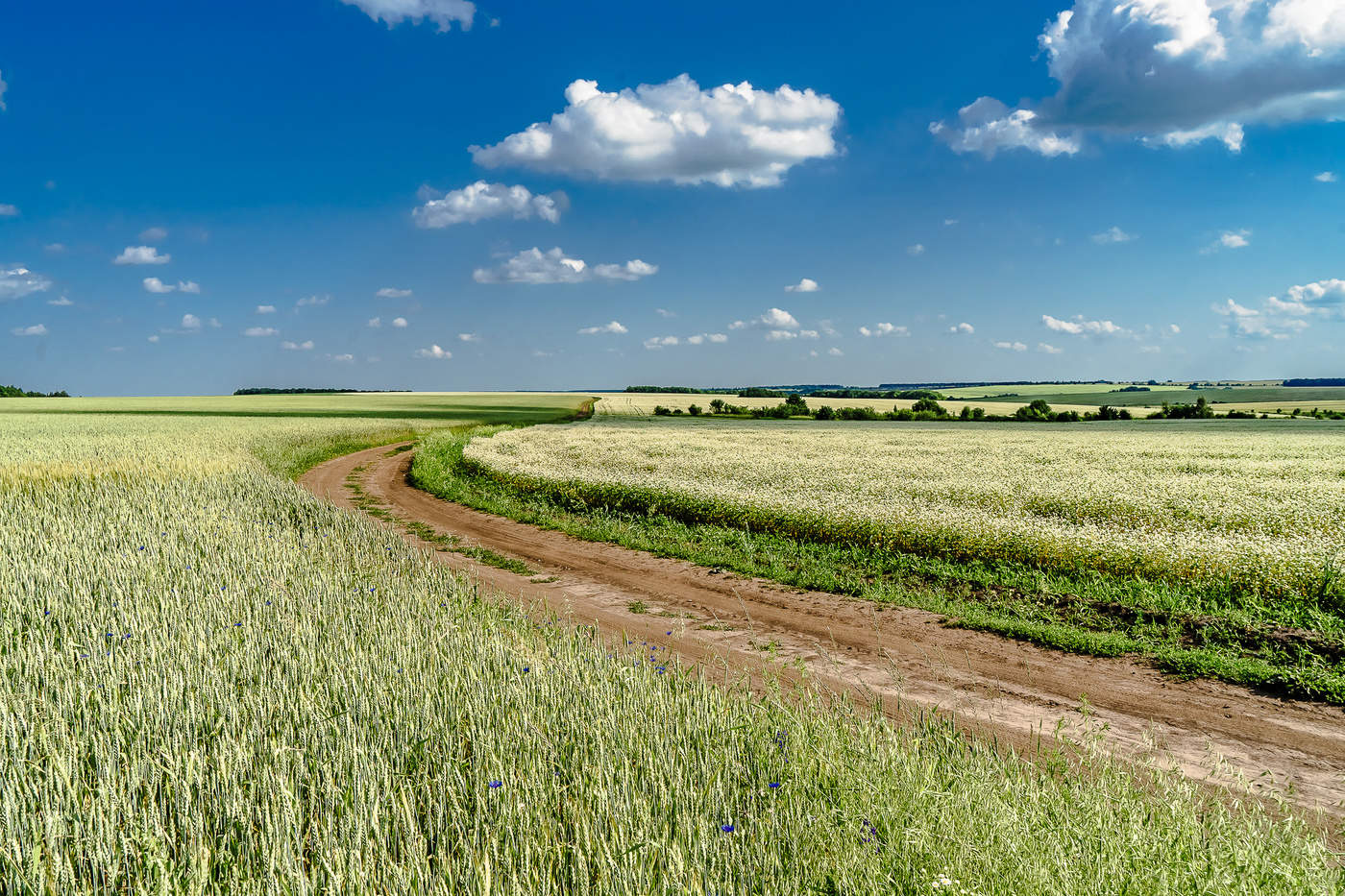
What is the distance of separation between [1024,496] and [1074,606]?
27.0 ft

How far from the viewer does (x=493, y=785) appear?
3.86m

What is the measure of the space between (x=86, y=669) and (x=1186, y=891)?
784 centimetres

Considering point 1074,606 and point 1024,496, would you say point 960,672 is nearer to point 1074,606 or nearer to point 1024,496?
point 1074,606

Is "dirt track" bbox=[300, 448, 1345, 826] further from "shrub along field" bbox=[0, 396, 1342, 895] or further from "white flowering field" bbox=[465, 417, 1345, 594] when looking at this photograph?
"white flowering field" bbox=[465, 417, 1345, 594]

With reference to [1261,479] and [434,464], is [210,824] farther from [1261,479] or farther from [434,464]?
[1261,479]

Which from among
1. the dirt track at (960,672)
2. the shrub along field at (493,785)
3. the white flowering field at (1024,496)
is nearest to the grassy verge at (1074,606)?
the dirt track at (960,672)

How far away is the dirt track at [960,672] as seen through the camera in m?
6.05

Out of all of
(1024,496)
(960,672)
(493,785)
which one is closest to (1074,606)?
(960,672)

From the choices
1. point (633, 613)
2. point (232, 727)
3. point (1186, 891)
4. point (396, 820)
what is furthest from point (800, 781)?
point (633, 613)

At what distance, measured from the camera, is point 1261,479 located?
21.4 m

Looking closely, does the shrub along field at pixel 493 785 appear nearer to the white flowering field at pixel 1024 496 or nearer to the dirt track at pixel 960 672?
the dirt track at pixel 960 672

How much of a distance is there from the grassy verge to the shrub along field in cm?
367

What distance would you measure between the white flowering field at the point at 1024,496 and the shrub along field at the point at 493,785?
718 cm

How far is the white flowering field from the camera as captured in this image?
1143 cm
